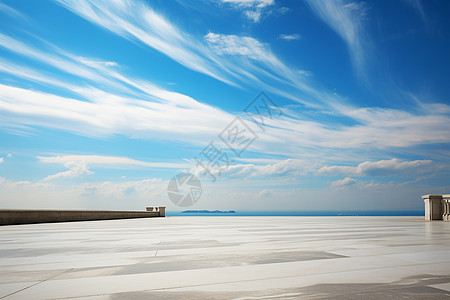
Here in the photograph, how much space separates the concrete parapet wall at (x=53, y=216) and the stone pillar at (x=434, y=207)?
2437 centimetres

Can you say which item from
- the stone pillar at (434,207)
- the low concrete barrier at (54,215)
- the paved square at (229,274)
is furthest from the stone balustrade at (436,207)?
the low concrete barrier at (54,215)

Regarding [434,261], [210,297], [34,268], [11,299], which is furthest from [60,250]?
[434,261]

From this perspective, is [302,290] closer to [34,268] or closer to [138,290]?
[138,290]

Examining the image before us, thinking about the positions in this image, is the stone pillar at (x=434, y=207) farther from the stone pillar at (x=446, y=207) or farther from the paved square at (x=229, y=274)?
the paved square at (x=229, y=274)

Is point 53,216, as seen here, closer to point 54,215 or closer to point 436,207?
point 54,215

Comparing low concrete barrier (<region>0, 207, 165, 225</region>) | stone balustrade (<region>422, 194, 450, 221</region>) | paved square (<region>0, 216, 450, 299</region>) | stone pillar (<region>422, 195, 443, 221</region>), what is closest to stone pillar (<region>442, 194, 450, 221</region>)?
stone balustrade (<region>422, 194, 450, 221</region>)

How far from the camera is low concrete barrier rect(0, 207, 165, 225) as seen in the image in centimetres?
2023

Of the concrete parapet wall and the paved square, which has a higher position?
the paved square

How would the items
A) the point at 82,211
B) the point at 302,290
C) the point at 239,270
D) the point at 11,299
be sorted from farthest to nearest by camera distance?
the point at 82,211
the point at 239,270
the point at 302,290
the point at 11,299

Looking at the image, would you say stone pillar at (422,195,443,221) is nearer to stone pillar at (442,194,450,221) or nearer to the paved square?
stone pillar at (442,194,450,221)

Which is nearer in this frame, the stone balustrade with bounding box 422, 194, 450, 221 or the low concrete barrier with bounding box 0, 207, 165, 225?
the low concrete barrier with bounding box 0, 207, 165, 225

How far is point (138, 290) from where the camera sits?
390 centimetres

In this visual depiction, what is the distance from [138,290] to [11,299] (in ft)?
4.24

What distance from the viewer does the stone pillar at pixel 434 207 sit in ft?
76.2
